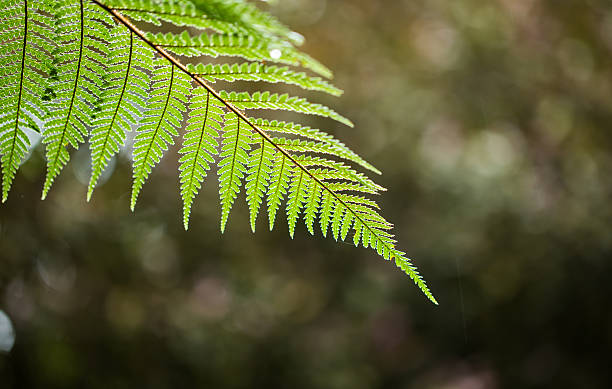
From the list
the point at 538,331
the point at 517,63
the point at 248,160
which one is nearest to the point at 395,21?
the point at 517,63

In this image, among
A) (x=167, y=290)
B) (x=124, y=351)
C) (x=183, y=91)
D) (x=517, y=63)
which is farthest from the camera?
(x=517, y=63)

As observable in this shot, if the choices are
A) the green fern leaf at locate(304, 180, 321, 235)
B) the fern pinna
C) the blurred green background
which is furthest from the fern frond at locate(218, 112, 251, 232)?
the blurred green background

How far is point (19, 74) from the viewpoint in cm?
68

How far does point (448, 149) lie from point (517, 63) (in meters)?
1.13

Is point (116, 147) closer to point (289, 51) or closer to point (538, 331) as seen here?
point (289, 51)

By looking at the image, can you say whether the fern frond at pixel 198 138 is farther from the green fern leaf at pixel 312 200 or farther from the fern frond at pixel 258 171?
the green fern leaf at pixel 312 200

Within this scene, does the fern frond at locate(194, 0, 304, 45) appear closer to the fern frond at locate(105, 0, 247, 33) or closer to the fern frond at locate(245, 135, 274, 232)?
the fern frond at locate(105, 0, 247, 33)

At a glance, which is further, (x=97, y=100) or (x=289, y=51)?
(x=97, y=100)

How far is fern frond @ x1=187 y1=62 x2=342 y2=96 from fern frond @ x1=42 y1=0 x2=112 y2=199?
14cm

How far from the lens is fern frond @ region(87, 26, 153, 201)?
629 mm

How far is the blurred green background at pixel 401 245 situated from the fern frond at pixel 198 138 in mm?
2906

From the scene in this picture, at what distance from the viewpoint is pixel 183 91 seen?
26.3 inches

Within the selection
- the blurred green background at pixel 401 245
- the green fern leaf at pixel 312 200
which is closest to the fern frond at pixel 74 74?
the green fern leaf at pixel 312 200

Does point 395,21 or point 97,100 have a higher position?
point 395,21
